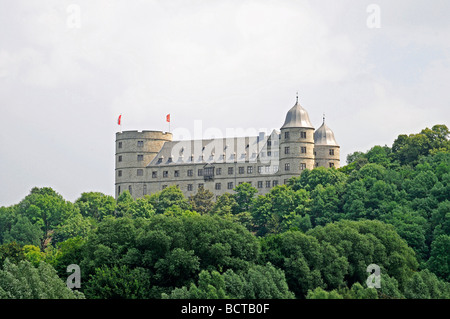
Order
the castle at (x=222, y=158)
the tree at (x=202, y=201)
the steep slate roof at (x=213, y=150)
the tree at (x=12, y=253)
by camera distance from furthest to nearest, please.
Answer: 1. the steep slate roof at (x=213, y=150)
2. the castle at (x=222, y=158)
3. the tree at (x=202, y=201)
4. the tree at (x=12, y=253)

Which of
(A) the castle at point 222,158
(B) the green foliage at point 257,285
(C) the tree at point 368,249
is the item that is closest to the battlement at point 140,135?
(A) the castle at point 222,158

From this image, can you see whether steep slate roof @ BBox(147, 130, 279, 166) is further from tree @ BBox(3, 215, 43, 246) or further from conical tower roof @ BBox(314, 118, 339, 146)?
tree @ BBox(3, 215, 43, 246)

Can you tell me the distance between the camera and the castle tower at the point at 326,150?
136m

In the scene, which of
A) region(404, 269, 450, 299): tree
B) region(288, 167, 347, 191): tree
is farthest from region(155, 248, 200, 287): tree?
region(288, 167, 347, 191): tree

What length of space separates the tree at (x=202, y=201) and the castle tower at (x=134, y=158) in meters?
12.7

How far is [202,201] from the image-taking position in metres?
134

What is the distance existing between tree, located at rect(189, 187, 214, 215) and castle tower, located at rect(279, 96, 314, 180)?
1025 centimetres

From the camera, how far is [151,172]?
14612 cm

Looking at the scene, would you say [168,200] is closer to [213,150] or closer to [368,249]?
[213,150]

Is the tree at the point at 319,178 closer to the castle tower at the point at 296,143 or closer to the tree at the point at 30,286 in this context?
the castle tower at the point at 296,143

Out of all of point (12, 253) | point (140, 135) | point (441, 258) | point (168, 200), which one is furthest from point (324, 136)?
point (12, 253)

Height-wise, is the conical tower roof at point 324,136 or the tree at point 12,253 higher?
Answer: the conical tower roof at point 324,136
